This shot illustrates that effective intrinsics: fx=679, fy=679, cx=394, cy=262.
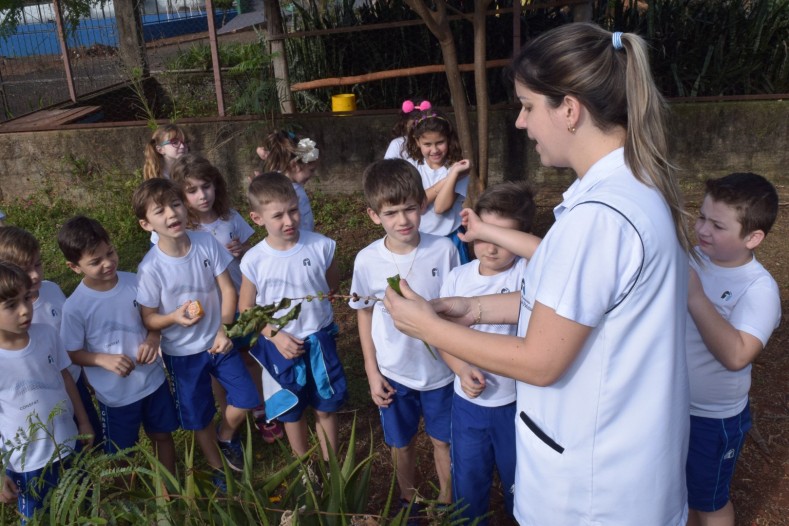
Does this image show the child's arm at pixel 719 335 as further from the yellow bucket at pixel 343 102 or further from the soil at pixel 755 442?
the yellow bucket at pixel 343 102

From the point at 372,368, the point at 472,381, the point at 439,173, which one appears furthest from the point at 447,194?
the point at 472,381

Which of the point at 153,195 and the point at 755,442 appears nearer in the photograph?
the point at 153,195

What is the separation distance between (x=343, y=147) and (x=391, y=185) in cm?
431

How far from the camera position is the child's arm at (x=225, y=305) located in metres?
3.09

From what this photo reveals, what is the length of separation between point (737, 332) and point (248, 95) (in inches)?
231

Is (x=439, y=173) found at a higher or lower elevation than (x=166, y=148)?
lower

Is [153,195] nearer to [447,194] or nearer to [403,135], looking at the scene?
[447,194]

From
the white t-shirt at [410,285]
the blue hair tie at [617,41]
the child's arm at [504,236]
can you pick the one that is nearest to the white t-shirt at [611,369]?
the blue hair tie at [617,41]

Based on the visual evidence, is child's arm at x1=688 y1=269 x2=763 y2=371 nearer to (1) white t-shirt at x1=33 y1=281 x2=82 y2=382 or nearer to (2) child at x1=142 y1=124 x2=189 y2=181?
(1) white t-shirt at x1=33 y1=281 x2=82 y2=382

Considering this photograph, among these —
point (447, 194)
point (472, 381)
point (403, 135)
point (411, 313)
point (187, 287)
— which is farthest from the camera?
point (403, 135)

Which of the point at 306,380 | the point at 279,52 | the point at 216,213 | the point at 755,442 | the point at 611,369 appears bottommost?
the point at 755,442

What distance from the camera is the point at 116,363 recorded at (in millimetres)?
2861

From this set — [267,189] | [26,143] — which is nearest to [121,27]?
[26,143]

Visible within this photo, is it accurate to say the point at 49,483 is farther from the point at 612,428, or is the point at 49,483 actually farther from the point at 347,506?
the point at 612,428
